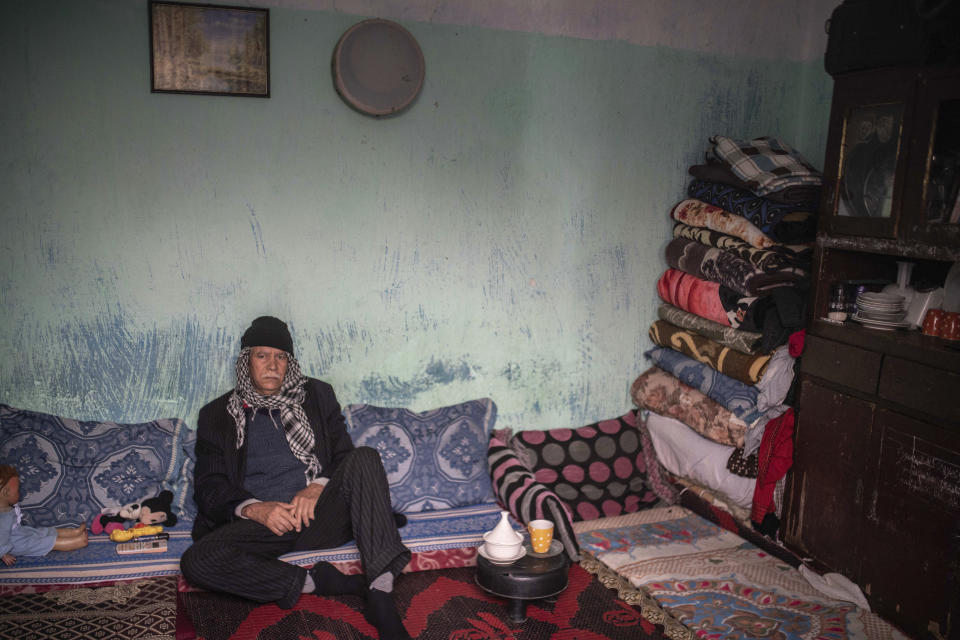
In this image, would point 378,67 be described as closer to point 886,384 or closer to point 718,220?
point 718,220

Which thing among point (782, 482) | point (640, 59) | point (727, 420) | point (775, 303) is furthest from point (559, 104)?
point (782, 482)

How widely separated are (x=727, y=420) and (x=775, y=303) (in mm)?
585

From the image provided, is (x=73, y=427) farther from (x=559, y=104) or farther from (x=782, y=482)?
(x=782, y=482)

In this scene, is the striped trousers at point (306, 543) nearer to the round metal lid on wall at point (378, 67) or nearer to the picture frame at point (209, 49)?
the round metal lid on wall at point (378, 67)

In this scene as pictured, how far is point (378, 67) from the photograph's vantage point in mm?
3529

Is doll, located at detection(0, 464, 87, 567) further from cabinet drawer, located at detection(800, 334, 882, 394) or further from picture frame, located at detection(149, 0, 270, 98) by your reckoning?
cabinet drawer, located at detection(800, 334, 882, 394)

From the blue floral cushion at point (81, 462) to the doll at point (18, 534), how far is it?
0.10m

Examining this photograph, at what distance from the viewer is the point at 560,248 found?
Result: 4.02 meters

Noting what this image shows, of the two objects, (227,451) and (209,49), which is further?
(209,49)

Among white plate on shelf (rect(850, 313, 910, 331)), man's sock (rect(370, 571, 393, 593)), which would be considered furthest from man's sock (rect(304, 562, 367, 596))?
white plate on shelf (rect(850, 313, 910, 331))

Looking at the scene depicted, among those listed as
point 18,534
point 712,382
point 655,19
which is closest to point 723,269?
point 712,382

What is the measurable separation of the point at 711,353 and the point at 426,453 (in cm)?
145

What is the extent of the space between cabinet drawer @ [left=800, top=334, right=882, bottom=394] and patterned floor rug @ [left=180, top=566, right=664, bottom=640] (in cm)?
123

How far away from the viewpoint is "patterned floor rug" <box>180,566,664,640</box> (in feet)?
9.43
